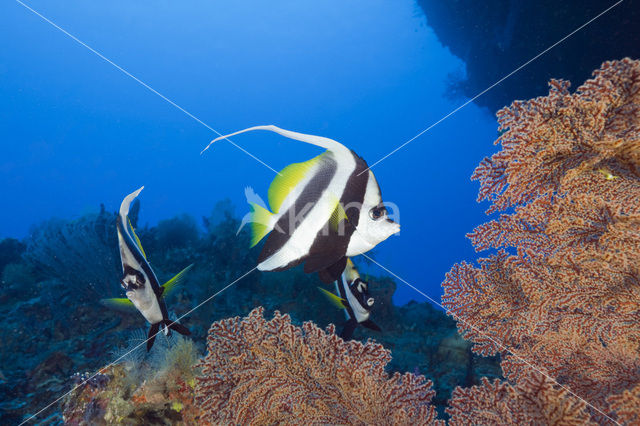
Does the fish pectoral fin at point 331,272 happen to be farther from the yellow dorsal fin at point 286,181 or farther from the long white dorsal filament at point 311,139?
the long white dorsal filament at point 311,139

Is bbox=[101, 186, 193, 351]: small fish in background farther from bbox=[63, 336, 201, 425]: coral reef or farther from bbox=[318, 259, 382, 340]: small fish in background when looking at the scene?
bbox=[318, 259, 382, 340]: small fish in background

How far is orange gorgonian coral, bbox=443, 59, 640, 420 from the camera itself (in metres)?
1.48

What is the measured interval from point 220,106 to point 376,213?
356 ft

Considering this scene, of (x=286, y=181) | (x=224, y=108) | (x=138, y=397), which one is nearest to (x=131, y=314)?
(x=138, y=397)

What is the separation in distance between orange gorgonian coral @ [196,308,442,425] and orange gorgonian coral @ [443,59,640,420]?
0.76 m

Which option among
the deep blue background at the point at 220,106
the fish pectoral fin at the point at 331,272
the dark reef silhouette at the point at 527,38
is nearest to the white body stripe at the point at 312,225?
the fish pectoral fin at the point at 331,272

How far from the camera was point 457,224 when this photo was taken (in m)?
93.2

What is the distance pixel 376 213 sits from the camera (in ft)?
5.36

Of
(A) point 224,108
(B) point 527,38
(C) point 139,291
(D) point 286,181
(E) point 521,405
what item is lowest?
(E) point 521,405

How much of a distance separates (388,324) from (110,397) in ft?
19.0

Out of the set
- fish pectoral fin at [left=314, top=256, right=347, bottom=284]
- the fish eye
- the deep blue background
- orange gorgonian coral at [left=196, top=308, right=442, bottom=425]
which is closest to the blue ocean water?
the deep blue background

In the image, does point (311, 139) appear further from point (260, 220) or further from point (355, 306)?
point (355, 306)

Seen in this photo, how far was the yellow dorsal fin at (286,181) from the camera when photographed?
5.29 ft

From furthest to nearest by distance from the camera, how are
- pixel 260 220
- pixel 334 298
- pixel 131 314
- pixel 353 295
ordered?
1. pixel 131 314
2. pixel 353 295
3. pixel 334 298
4. pixel 260 220
